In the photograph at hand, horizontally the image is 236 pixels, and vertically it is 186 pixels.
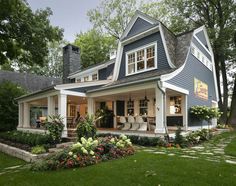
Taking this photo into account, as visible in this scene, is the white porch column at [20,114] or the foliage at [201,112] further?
the white porch column at [20,114]

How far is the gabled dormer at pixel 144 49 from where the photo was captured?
12.3m

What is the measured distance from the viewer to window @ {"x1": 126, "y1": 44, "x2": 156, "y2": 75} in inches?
512

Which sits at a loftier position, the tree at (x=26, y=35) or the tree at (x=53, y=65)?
the tree at (x=53, y=65)

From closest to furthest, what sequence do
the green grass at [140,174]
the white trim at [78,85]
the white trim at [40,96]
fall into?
the green grass at [140,174] < the white trim at [78,85] < the white trim at [40,96]

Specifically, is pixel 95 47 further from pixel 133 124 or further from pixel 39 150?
pixel 39 150

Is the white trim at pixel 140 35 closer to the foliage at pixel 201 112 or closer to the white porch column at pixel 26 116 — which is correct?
the foliage at pixel 201 112

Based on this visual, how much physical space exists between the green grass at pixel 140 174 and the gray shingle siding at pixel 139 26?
30.9 ft

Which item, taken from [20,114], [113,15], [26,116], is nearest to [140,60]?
[26,116]

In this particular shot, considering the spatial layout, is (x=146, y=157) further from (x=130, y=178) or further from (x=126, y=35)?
(x=126, y=35)

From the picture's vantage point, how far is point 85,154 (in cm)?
626

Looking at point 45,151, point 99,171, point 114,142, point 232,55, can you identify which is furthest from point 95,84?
point 232,55

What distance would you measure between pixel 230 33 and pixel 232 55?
6.50ft

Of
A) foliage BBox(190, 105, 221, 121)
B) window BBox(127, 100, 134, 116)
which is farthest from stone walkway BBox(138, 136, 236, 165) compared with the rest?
window BBox(127, 100, 134, 116)

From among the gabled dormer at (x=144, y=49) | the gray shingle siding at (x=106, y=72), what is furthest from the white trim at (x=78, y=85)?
the gray shingle siding at (x=106, y=72)
